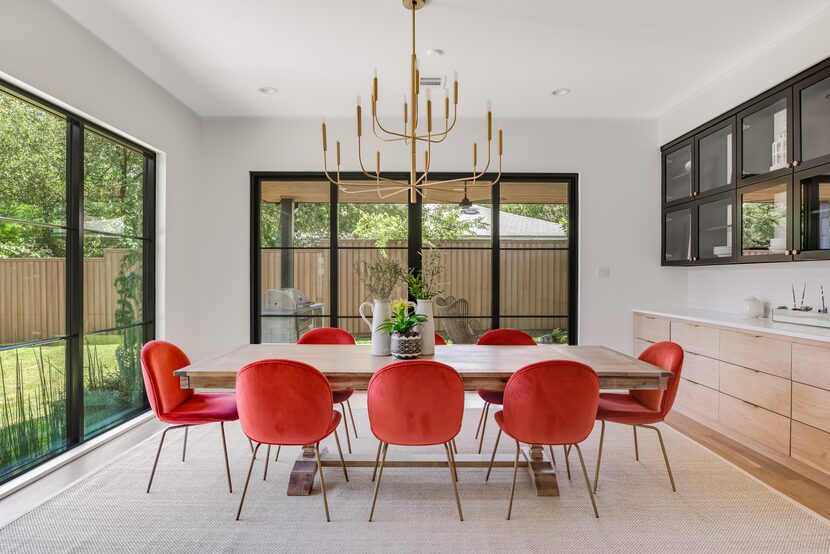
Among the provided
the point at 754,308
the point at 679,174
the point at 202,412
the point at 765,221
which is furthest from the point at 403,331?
the point at 679,174

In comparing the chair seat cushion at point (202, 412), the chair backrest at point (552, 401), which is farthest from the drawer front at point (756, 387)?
the chair seat cushion at point (202, 412)

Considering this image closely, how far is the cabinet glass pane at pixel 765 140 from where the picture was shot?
307 cm

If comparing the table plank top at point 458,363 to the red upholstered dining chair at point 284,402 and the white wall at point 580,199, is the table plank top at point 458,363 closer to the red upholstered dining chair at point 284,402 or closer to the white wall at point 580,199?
the red upholstered dining chair at point 284,402

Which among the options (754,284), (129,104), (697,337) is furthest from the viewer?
(754,284)

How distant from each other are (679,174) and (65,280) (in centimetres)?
499

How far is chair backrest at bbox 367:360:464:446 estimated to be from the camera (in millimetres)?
2035

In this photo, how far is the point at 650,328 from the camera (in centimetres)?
427

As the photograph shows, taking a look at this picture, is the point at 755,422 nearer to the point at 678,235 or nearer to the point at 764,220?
the point at 764,220

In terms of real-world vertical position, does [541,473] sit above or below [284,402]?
below

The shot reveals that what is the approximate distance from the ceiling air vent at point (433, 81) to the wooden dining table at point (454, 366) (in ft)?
6.98

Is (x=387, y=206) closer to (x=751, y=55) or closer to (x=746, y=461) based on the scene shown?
(x=751, y=55)

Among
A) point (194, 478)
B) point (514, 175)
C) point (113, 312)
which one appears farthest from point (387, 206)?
point (194, 478)

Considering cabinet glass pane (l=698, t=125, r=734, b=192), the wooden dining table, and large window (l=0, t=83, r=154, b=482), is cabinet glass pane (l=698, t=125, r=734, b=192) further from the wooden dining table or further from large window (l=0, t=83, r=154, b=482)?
large window (l=0, t=83, r=154, b=482)

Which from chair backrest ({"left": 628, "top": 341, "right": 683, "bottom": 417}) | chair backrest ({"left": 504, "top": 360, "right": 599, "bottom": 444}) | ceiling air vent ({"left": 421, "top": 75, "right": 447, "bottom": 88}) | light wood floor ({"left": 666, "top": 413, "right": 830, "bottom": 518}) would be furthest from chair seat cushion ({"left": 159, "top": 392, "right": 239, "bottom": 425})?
light wood floor ({"left": 666, "top": 413, "right": 830, "bottom": 518})
